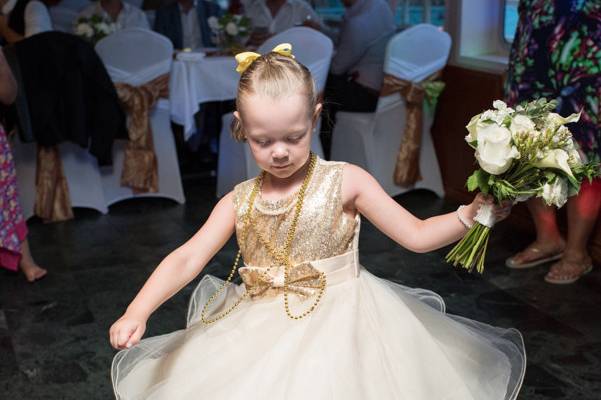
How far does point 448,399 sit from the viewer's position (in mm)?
1639

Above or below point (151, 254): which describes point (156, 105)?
above

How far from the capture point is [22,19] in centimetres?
471

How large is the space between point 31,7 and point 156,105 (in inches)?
36.6

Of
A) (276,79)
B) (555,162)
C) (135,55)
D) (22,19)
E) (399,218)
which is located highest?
(276,79)

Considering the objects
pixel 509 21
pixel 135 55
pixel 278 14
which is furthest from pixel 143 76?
pixel 509 21

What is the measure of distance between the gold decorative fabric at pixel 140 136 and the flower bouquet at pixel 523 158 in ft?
11.0

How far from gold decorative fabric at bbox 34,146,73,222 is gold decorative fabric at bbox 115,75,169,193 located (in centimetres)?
39

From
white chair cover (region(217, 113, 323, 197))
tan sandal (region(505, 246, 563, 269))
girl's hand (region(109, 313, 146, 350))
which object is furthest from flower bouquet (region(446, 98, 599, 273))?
white chair cover (region(217, 113, 323, 197))

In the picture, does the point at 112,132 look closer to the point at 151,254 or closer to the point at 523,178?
the point at 151,254

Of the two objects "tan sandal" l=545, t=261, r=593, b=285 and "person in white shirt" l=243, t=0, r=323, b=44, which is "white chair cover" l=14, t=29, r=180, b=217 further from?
"tan sandal" l=545, t=261, r=593, b=285

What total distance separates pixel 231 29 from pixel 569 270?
2.87m

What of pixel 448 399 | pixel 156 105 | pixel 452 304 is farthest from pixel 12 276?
pixel 448 399

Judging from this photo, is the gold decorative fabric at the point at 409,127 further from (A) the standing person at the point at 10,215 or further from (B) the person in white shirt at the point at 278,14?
(A) the standing person at the point at 10,215

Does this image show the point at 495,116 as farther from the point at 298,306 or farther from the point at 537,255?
the point at 537,255
